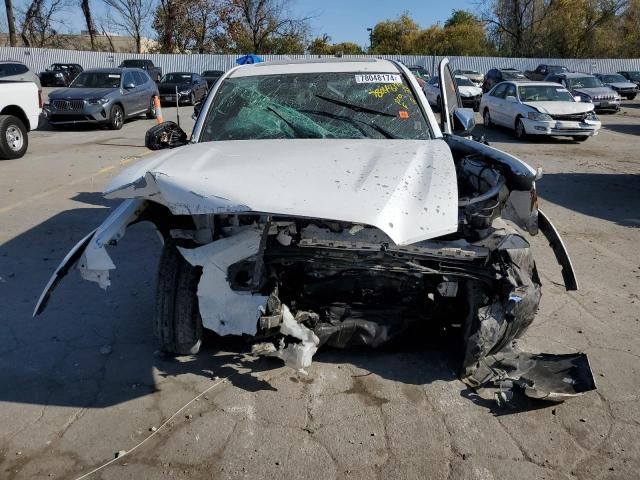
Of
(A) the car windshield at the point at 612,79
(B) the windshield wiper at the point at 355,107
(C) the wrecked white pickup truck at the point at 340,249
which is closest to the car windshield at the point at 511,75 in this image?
(A) the car windshield at the point at 612,79

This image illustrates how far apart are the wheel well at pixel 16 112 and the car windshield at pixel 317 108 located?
310 inches

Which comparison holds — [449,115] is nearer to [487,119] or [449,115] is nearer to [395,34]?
[487,119]

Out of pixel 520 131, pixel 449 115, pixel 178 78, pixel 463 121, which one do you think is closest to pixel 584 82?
pixel 520 131

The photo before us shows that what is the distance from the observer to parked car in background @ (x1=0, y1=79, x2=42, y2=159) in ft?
33.5

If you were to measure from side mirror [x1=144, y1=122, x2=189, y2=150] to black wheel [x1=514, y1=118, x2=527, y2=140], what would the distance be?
11.6 m

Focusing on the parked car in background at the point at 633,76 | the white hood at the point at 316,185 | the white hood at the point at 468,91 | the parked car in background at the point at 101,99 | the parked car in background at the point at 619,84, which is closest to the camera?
the white hood at the point at 316,185

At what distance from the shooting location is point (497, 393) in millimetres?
3170

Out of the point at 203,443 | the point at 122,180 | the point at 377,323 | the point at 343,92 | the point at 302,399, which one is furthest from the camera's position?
the point at 343,92

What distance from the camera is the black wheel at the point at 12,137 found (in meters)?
10.3

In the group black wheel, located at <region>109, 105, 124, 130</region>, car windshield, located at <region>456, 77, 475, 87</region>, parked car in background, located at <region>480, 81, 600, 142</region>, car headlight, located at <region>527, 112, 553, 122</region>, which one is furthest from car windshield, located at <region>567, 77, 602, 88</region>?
black wheel, located at <region>109, 105, 124, 130</region>

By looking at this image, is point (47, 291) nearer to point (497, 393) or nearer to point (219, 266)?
point (219, 266)

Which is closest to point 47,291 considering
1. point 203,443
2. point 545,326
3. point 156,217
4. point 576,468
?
point 156,217

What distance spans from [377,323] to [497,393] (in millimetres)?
810

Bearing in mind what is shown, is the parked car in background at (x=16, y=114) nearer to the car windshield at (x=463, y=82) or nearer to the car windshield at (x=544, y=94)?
the car windshield at (x=544, y=94)
